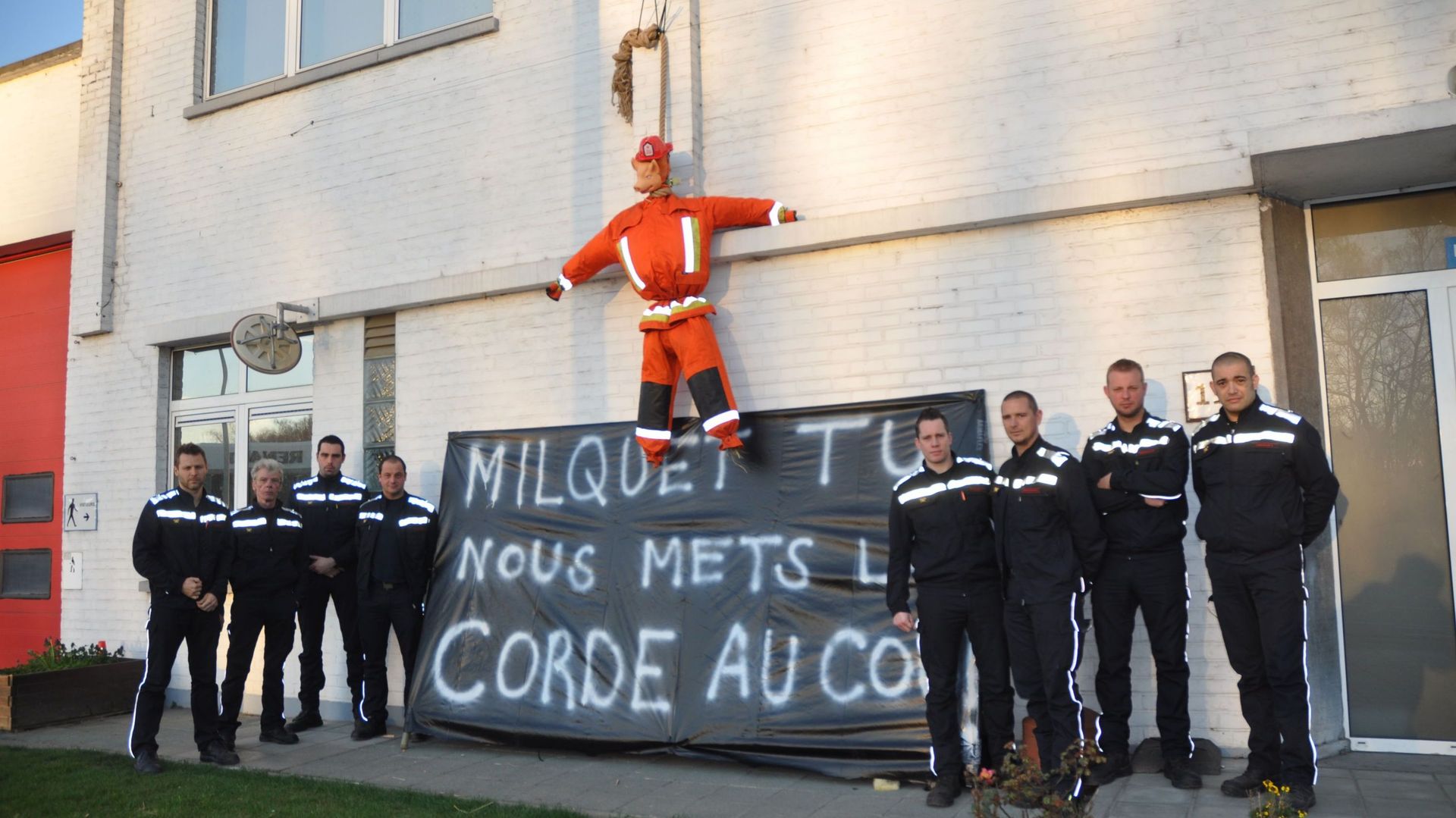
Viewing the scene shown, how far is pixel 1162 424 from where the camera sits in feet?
18.7

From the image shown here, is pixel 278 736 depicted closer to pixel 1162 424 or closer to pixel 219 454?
pixel 219 454

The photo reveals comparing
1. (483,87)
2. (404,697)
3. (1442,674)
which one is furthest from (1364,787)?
(483,87)

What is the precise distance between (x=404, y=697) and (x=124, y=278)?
527cm

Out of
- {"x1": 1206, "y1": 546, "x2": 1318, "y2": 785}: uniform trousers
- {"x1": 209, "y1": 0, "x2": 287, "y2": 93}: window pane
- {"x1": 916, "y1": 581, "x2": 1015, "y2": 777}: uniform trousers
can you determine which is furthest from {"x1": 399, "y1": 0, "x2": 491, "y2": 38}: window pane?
{"x1": 1206, "y1": 546, "x2": 1318, "y2": 785}: uniform trousers

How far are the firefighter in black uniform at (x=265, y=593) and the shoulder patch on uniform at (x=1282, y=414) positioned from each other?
6161mm

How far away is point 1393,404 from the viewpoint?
20.6 ft

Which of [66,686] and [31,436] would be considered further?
[31,436]

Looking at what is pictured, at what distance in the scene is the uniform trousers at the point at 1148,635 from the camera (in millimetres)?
5574

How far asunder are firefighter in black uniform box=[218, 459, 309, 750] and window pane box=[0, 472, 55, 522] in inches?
173

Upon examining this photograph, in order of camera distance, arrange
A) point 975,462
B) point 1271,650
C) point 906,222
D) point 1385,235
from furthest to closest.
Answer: point 906,222, point 1385,235, point 975,462, point 1271,650

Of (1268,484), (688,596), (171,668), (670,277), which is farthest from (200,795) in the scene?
(1268,484)

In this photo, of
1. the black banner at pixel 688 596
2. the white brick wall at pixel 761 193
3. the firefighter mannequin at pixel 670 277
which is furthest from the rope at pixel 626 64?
the black banner at pixel 688 596

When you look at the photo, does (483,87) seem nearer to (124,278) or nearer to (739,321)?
(739,321)

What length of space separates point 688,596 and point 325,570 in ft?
9.50
